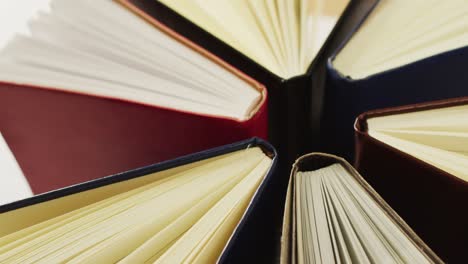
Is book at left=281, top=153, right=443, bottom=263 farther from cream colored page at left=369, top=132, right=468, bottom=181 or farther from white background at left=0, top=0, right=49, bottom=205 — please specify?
white background at left=0, top=0, right=49, bottom=205

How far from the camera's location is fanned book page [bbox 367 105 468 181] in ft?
1.11

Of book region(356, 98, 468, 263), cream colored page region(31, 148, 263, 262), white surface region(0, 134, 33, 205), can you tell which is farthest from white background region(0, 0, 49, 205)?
book region(356, 98, 468, 263)

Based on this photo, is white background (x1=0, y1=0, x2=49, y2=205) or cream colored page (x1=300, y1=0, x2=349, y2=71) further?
white background (x1=0, y1=0, x2=49, y2=205)

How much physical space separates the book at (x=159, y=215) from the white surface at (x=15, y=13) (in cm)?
49

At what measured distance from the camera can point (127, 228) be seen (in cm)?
34

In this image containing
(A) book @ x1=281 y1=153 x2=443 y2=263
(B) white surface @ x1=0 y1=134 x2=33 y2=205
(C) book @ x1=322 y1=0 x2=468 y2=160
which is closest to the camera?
(A) book @ x1=281 y1=153 x2=443 y2=263

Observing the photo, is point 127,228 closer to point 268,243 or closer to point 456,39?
point 268,243

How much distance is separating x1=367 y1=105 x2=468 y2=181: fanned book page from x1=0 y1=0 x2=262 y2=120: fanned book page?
14cm

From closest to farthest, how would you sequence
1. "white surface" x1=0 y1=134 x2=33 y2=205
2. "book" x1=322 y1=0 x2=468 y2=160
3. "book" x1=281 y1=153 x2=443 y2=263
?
"book" x1=281 y1=153 x2=443 y2=263
"book" x1=322 y1=0 x2=468 y2=160
"white surface" x1=0 y1=134 x2=33 y2=205

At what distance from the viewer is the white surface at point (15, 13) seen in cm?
72

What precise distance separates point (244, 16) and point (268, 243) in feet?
0.97

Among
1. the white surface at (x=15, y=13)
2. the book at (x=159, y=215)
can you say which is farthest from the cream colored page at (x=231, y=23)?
the white surface at (x=15, y=13)

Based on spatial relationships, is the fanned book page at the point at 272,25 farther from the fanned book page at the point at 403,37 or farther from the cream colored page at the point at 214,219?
the cream colored page at the point at 214,219

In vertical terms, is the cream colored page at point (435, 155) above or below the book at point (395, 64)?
below
